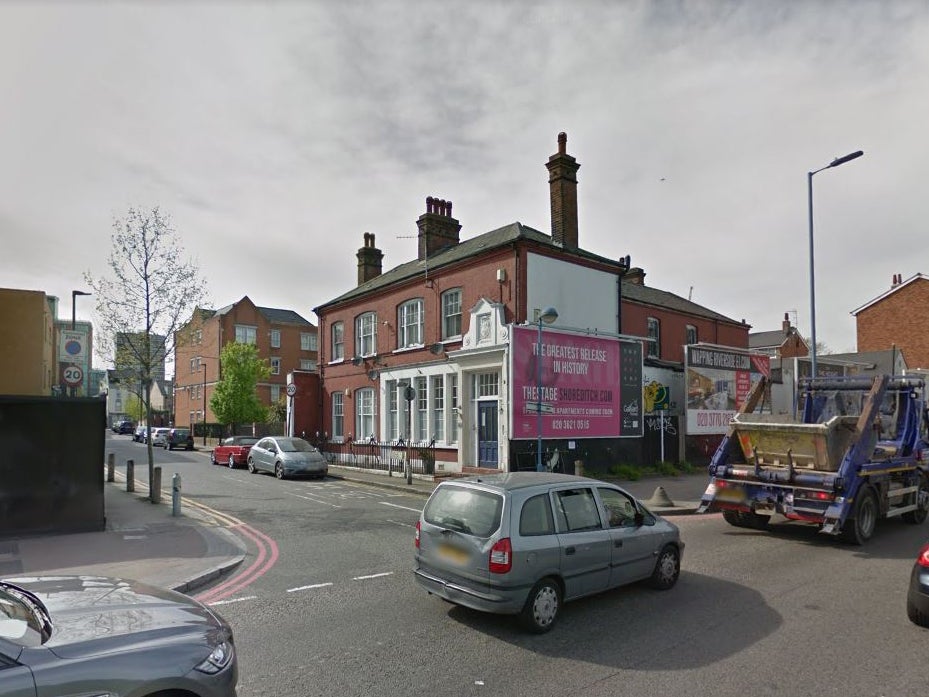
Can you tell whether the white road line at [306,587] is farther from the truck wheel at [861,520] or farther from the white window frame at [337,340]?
the white window frame at [337,340]

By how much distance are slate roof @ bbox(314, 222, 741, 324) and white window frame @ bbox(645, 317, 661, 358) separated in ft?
2.52

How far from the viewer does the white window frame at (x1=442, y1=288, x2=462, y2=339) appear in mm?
21609

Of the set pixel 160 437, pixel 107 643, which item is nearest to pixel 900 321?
pixel 107 643

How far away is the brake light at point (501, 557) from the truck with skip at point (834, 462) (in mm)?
6318

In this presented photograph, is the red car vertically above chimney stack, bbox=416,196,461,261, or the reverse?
chimney stack, bbox=416,196,461,261

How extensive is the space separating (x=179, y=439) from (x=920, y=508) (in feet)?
136

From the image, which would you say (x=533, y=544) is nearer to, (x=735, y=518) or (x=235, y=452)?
(x=735, y=518)

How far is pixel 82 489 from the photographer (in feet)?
37.5

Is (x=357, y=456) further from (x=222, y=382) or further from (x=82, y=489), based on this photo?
(x=222, y=382)

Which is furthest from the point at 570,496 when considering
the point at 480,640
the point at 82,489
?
the point at 82,489

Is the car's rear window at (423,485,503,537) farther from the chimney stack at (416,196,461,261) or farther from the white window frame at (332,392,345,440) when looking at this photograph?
the white window frame at (332,392,345,440)

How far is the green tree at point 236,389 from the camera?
135 feet

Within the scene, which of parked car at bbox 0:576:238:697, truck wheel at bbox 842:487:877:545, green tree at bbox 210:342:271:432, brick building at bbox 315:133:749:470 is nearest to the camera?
parked car at bbox 0:576:238:697

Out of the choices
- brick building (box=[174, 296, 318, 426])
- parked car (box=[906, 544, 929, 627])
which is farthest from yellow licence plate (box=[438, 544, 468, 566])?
brick building (box=[174, 296, 318, 426])
